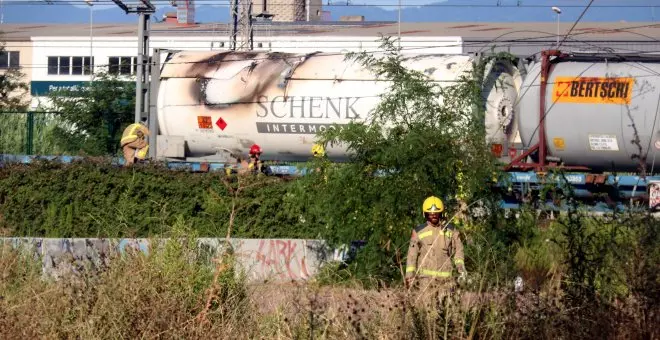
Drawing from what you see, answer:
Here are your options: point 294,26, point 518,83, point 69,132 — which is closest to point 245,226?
point 518,83

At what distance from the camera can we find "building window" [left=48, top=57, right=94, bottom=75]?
5841cm

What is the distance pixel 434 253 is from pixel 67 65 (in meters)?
51.0

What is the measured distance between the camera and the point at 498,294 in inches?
322

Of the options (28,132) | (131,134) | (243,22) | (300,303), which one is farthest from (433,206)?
(28,132)

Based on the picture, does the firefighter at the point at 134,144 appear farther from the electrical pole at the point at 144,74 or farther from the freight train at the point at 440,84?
the electrical pole at the point at 144,74

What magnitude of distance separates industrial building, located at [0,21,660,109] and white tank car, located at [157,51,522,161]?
19570 mm

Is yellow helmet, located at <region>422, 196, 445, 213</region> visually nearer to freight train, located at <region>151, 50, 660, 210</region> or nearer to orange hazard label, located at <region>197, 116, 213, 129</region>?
freight train, located at <region>151, 50, 660, 210</region>

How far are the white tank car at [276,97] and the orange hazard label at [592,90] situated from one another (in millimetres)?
1253

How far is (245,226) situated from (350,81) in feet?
26.7

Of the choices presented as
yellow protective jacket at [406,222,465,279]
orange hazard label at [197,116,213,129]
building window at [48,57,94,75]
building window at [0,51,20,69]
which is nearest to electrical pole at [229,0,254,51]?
orange hazard label at [197,116,213,129]

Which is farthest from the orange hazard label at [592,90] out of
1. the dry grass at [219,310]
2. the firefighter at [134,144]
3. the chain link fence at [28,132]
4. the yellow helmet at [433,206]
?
the chain link fence at [28,132]

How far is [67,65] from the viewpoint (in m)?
59.0

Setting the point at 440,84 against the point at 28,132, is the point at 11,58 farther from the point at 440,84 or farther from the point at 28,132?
the point at 440,84

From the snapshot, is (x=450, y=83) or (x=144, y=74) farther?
(x=144, y=74)
